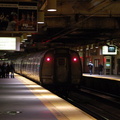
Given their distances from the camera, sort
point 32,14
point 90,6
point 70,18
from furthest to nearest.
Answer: point 70,18 → point 90,6 → point 32,14

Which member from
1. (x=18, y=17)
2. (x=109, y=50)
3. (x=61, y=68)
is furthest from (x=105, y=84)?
(x=18, y=17)

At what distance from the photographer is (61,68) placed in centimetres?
2214

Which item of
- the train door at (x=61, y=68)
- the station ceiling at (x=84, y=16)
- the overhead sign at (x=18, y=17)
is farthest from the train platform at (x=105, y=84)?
the overhead sign at (x=18, y=17)

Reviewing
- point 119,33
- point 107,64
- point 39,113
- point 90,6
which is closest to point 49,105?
point 39,113

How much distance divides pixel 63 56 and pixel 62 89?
2433mm

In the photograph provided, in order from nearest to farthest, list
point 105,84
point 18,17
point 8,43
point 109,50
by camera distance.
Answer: point 18,17 < point 105,84 < point 8,43 < point 109,50

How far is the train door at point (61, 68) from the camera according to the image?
22080mm

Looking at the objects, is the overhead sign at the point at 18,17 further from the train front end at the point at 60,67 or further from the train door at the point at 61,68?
the train door at the point at 61,68

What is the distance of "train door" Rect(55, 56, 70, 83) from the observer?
22080mm

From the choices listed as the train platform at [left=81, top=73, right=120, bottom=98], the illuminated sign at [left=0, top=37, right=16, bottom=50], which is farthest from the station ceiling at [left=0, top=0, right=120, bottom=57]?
the train platform at [left=81, top=73, right=120, bottom=98]

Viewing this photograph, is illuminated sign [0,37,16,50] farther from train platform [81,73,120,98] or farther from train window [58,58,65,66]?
train window [58,58,65,66]

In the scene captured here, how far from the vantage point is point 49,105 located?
11.9m

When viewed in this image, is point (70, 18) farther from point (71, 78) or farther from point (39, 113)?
point (39, 113)

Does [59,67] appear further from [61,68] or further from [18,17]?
[18,17]
